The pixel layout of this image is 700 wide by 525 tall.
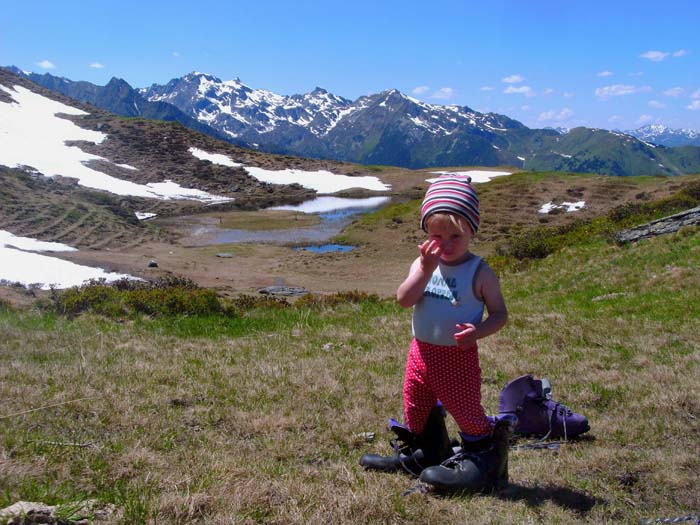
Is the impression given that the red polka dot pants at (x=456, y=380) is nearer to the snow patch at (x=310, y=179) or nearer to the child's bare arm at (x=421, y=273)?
the child's bare arm at (x=421, y=273)

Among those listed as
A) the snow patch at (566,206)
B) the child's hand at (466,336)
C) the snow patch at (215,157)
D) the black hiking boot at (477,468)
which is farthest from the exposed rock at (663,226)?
the snow patch at (215,157)

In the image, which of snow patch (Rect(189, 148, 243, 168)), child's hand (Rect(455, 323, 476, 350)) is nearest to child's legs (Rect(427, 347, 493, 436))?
child's hand (Rect(455, 323, 476, 350))

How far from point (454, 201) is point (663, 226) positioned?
16871 mm

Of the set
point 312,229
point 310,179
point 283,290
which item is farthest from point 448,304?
point 310,179

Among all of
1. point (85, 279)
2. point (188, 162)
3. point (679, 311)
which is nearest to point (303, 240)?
point (85, 279)

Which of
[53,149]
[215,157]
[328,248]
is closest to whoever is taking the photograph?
[328,248]

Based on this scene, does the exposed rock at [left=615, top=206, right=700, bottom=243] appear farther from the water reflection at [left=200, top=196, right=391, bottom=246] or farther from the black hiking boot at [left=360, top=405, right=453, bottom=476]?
the water reflection at [left=200, top=196, right=391, bottom=246]

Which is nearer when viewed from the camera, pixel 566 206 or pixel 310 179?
pixel 566 206

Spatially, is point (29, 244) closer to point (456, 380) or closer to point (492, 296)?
point (456, 380)

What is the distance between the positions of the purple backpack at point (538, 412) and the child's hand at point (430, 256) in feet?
→ 6.38

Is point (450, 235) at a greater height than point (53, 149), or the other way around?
point (53, 149)

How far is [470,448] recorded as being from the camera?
12.8 ft

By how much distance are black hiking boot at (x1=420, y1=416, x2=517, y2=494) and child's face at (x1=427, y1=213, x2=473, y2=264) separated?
123 centimetres

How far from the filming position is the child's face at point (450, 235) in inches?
147
